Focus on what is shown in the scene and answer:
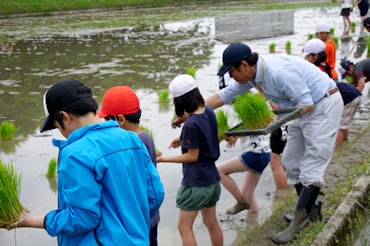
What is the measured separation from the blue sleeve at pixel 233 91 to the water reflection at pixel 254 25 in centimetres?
1233

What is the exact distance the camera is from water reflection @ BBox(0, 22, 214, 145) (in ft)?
30.0

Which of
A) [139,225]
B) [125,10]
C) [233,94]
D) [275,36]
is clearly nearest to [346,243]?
[233,94]

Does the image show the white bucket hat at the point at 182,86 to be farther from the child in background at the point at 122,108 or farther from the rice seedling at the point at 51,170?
the rice seedling at the point at 51,170

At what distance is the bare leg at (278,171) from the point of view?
16.1ft

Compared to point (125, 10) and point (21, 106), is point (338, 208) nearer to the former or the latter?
point (21, 106)

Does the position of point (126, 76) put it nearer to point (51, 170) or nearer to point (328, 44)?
point (328, 44)

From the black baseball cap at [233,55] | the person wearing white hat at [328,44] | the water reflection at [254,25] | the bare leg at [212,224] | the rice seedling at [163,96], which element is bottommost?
the water reflection at [254,25]

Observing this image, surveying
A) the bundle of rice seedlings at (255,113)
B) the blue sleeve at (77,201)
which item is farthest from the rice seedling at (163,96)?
the blue sleeve at (77,201)

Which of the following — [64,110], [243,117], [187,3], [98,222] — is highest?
[64,110]

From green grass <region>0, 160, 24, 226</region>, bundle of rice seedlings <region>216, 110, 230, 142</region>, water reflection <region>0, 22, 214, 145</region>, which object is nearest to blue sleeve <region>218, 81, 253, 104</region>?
bundle of rice seedlings <region>216, 110, 230, 142</region>

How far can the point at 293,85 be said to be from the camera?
12.0 feet

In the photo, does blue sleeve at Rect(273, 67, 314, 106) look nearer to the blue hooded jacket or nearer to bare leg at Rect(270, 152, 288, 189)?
bare leg at Rect(270, 152, 288, 189)

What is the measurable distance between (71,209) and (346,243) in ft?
8.80

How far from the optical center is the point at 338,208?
4.08m
